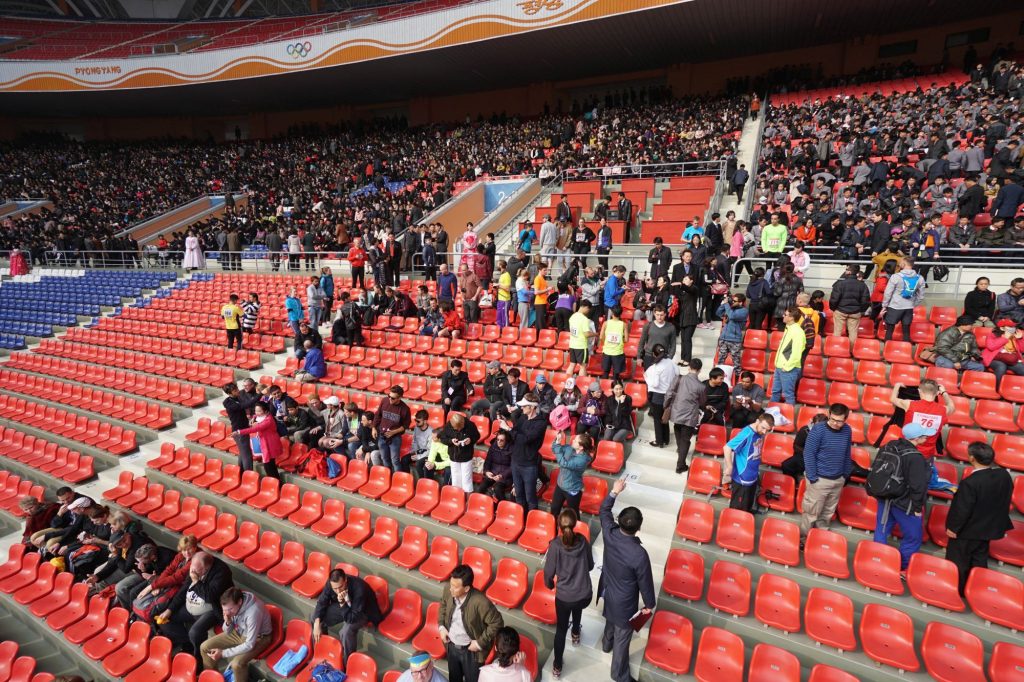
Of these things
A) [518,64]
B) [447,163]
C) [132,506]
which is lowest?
[132,506]

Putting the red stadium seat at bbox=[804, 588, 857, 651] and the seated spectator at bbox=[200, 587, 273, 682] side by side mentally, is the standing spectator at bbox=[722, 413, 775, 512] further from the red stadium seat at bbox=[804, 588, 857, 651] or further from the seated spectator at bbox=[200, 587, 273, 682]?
the seated spectator at bbox=[200, 587, 273, 682]

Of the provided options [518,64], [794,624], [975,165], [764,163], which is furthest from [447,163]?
[794,624]

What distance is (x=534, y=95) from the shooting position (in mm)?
30031

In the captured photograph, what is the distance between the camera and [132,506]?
8164mm

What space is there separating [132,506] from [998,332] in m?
12.7

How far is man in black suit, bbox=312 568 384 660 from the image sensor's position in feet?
16.5

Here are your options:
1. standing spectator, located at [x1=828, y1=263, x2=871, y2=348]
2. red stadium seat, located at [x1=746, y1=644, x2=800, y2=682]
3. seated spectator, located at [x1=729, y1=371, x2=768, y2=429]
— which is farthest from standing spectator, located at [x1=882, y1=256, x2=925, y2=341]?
red stadium seat, located at [x1=746, y1=644, x2=800, y2=682]

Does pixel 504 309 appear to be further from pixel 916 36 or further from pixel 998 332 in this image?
pixel 916 36

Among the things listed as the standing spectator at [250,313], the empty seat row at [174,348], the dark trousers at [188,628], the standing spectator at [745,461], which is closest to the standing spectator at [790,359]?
the standing spectator at [745,461]

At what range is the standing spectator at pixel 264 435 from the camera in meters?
7.54

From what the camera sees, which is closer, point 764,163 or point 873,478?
point 873,478

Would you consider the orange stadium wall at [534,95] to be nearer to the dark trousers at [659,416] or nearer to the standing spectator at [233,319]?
the standing spectator at [233,319]

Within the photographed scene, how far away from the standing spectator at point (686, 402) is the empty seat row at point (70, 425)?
9767mm

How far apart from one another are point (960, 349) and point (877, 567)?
13.0 ft
